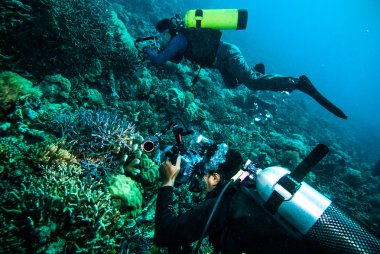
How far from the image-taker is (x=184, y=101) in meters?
7.36

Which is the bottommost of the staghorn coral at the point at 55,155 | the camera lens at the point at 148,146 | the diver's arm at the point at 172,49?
the staghorn coral at the point at 55,155

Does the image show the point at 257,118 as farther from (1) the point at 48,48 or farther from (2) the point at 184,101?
(1) the point at 48,48

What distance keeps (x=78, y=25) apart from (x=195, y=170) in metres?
5.43

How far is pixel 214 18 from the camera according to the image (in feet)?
17.5

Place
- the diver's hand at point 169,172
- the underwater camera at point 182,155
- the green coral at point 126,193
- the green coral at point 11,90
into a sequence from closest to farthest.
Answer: the diver's hand at point 169,172 → the underwater camera at point 182,155 → the green coral at point 126,193 → the green coral at point 11,90

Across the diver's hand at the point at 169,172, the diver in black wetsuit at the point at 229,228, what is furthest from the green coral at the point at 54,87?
the diver in black wetsuit at the point at 229,228

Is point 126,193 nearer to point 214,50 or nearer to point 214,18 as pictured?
point 214,50

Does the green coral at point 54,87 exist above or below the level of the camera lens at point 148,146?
below

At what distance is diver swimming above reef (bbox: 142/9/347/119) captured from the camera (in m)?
5.29

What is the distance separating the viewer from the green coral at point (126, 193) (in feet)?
11.1

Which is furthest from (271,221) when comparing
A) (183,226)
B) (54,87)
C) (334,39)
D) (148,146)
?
(334,39)

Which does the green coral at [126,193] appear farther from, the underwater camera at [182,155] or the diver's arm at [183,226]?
the diver's arm at [183,226]

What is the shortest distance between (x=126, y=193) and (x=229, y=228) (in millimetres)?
2045

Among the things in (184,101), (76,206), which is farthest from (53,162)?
(184,101)
